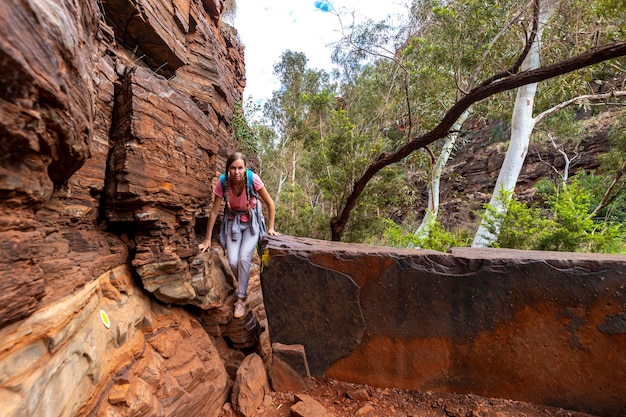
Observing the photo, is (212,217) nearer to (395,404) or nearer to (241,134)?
(395,404)

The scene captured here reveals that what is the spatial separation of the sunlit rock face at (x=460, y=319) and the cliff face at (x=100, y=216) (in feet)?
3.30

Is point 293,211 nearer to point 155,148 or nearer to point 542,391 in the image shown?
point 155,148

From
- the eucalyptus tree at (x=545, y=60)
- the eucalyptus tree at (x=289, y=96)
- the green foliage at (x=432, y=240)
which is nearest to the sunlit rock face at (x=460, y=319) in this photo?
the green foliage at (x=432, y=240)

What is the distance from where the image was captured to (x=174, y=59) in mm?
3715

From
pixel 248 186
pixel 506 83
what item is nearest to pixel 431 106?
pixel 506 83

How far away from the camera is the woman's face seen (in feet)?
9.08

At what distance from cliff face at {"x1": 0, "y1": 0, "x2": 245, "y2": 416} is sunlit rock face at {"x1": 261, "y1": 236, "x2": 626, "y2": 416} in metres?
1.00

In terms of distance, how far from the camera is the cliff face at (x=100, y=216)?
116 cm

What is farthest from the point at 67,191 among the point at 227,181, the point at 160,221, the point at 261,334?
the point at 261,334

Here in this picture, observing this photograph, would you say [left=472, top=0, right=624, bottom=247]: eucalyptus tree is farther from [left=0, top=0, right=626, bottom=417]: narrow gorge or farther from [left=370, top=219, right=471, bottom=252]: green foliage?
[left=0, top=0, right=626, bottom=417]: narrow gorge

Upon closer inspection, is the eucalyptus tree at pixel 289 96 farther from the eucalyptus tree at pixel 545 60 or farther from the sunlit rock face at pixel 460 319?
the sunlit rock face at pixel 460 319

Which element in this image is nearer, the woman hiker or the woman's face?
the woman's face

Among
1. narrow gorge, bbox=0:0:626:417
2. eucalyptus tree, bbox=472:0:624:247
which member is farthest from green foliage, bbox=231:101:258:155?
eucalyptus tree, bbox=472:0:624:247

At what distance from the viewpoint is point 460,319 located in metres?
2.05
